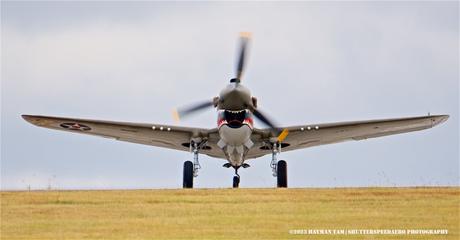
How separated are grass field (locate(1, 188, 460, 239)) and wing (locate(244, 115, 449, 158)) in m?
9.83

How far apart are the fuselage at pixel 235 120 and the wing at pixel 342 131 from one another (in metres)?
1.21

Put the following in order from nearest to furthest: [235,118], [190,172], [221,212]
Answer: [221,212] < [235,118] < [190,172]

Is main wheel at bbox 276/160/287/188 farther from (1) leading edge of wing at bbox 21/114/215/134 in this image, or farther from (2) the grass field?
(2) the grass field

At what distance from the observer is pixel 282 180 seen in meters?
35.3

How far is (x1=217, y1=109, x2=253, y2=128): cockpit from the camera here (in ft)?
105

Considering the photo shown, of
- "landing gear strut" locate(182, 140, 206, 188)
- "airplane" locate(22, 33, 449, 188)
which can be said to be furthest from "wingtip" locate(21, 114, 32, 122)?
"landing gear strut" locate(182, 140, 206, 188)

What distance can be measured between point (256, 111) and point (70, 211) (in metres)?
11.4

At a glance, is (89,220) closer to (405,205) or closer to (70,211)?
(70,211)

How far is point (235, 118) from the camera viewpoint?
106ft

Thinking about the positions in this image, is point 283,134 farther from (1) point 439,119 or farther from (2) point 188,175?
(1) point 439,119

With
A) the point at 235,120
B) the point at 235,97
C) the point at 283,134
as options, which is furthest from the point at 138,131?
the point at 235,97

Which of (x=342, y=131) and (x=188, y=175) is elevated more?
(x=342, y=131)

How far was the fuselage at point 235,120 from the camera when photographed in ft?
101

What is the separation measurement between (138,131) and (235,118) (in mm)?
6887
